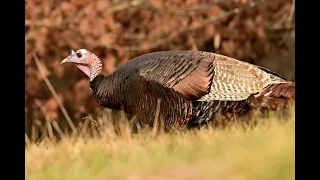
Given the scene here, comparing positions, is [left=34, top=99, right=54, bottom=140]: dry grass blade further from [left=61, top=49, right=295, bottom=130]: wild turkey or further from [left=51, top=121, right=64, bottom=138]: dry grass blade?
[left=61, top=49, right=295, bottom=130]: wild turkey

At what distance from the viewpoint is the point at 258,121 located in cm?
254

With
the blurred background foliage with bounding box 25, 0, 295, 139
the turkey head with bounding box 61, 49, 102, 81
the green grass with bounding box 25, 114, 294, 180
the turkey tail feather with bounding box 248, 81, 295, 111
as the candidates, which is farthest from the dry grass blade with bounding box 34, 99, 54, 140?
the turkey tail feather with bounding box 248, 81, 295, 111

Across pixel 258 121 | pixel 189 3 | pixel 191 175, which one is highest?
pixel 189 3

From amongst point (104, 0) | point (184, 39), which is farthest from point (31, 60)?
point (184, 39)

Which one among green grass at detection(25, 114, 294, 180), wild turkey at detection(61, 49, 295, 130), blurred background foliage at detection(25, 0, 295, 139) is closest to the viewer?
green grass at detection(25, 114, 294, 180)

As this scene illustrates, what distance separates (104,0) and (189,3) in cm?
52

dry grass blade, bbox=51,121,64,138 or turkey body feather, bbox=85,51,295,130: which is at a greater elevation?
turkey body feather, bbox=85,51,295,130

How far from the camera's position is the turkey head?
2.78m

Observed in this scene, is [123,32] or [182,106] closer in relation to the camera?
[182,106]

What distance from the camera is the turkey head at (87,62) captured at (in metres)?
2.78

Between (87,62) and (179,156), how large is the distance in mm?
638

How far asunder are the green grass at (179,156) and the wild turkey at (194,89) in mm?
84

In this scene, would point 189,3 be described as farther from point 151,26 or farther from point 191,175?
point 191,175

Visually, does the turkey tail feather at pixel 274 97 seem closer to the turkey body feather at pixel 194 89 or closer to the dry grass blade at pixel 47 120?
the turkey body feather at pixel 194 89
